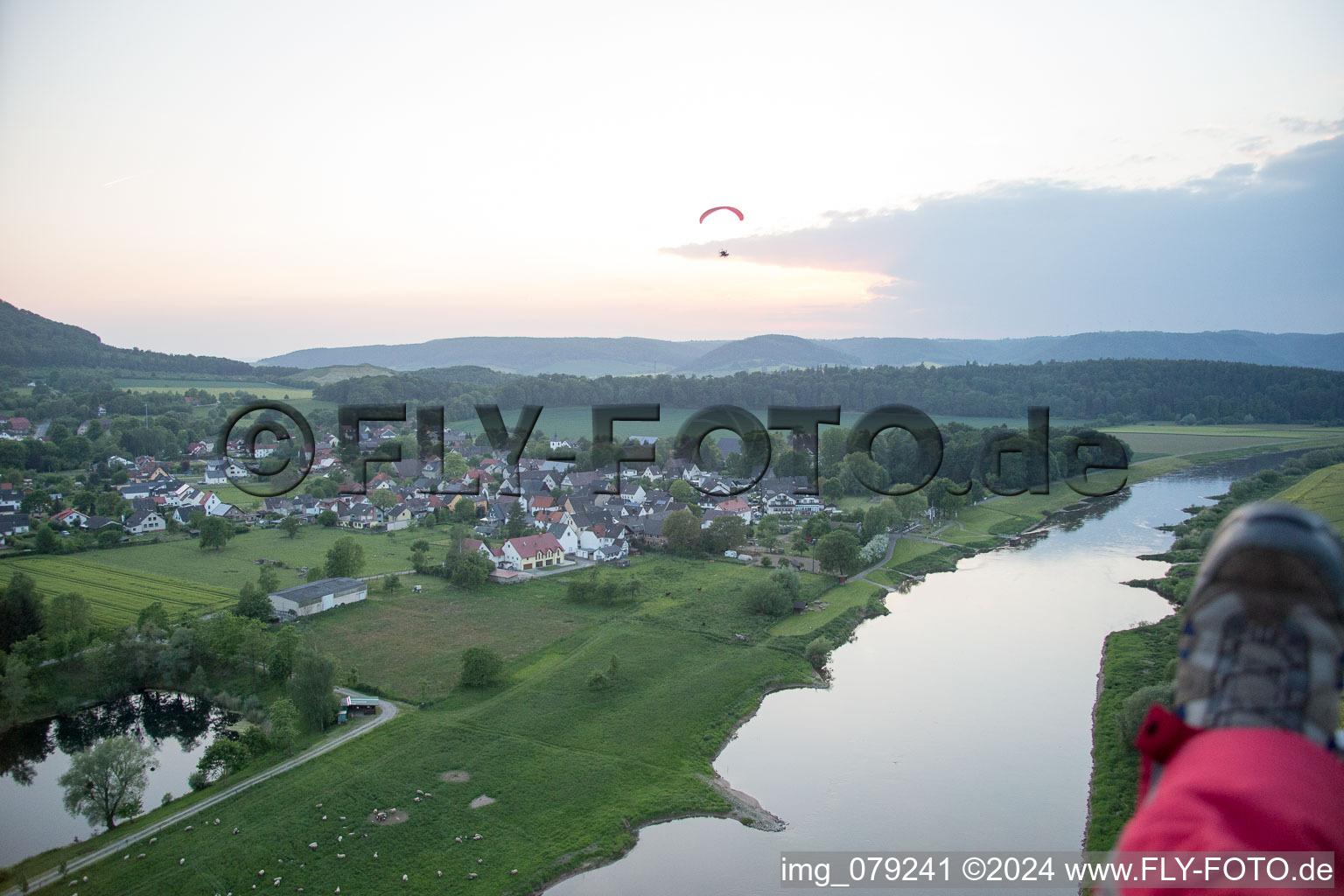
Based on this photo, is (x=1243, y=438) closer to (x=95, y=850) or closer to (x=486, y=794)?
(x=486, y=794)

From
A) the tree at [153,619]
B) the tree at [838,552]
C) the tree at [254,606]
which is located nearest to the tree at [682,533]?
the tree at [838,552]

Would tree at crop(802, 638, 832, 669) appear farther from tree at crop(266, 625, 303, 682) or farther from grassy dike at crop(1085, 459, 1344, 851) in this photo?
tree at crop(266, 625, 303, 682)

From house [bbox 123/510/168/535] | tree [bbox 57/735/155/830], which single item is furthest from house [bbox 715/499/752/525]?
tree [bbox 57/735/155/830]

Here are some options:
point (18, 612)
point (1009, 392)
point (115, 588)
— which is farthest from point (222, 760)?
point (1009, 392)

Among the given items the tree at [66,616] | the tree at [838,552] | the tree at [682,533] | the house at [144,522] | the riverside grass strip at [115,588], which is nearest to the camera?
the tree at [66,616]

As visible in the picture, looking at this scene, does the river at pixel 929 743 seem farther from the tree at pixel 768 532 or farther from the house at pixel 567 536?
the house at pixel 567 536

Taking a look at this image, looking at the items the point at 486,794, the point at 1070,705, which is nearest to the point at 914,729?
the point at 1070,705
